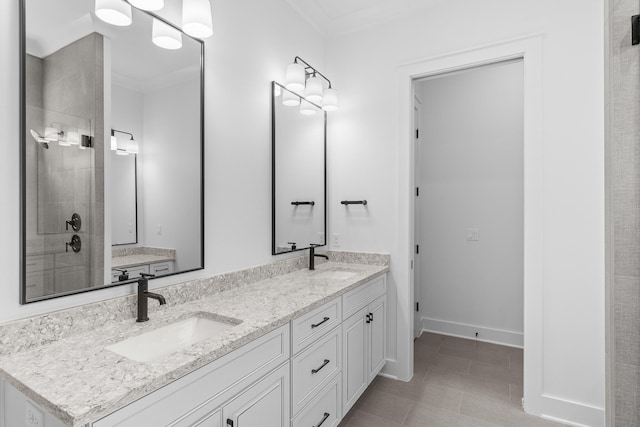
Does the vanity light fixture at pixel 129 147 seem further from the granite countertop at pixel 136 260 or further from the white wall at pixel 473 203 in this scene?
the white wall at pixel 473 203

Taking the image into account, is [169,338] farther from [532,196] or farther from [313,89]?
[532,196]

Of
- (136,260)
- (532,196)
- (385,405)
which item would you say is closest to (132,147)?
(136,260)

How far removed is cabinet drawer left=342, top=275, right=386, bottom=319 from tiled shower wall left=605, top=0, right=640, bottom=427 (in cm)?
124

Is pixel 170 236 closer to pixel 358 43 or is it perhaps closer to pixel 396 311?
pixel 396 311

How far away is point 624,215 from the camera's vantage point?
1128 millimetres

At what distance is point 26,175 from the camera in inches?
46.0

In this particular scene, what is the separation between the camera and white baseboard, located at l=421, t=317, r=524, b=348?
3348 mm

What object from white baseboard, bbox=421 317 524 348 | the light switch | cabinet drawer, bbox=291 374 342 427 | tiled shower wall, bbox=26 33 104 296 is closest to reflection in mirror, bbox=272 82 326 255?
cabinet drawer, bbox=291 374 342 427

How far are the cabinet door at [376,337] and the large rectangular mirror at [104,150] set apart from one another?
1.34 meters

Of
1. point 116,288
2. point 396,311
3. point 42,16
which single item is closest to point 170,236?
point 116,288

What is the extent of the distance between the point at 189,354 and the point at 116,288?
1.98 feet

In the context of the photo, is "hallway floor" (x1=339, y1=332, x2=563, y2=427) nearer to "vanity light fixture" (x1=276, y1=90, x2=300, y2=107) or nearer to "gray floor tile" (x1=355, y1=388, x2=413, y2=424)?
"gray floor tile" (x1=355, y1=388, x2=413, y2=424)

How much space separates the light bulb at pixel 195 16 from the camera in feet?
5.06

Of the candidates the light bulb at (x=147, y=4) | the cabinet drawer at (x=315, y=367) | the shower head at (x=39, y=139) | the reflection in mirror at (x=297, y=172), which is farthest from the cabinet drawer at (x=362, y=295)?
the light bulb at (x=147, y=4)
